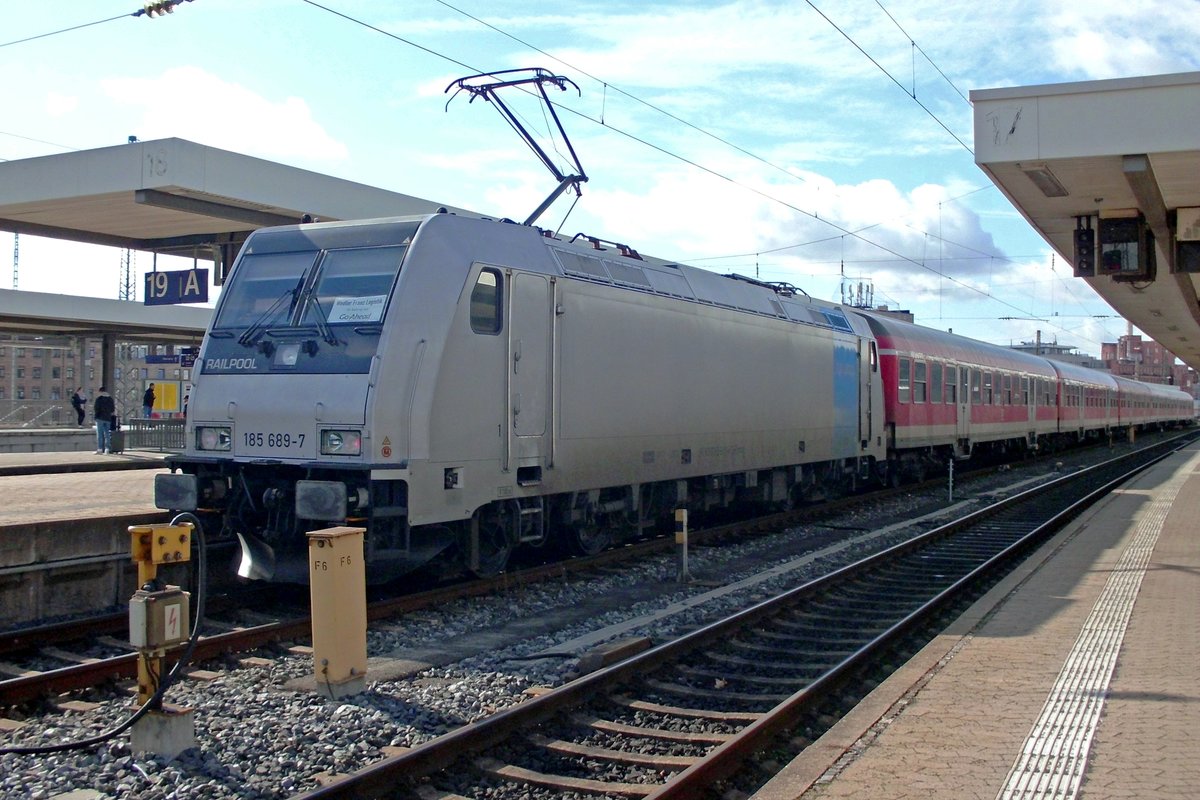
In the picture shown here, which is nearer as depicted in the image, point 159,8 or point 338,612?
point 338,612

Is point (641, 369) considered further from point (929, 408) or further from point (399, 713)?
point (929, 408)

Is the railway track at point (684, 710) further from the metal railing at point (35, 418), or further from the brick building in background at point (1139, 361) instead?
the brick building in background at point (1139, 361)

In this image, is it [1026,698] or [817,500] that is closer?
[1026,698]

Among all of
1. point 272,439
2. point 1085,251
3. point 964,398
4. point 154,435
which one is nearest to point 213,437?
point 272,439

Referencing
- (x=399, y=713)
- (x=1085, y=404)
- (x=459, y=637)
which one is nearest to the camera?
(x=399, y=713)

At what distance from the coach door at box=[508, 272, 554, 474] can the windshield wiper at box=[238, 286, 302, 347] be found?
1.99 m

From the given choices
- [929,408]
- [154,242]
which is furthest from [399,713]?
[929,408]

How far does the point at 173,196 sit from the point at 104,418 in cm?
813

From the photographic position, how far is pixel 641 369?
41.2 ft

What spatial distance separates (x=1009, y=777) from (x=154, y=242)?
65.0 feet

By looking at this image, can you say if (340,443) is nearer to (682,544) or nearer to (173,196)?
(682,544)

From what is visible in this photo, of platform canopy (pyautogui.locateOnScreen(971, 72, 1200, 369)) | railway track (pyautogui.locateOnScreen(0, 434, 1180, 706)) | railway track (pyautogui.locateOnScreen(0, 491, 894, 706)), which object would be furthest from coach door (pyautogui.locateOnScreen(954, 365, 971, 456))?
railway track (pyautogui.locateOnScreen(0, 491, 894, 706))

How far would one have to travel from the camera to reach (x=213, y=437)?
9844 millimetres

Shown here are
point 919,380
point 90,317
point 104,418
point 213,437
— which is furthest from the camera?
point 90,317
